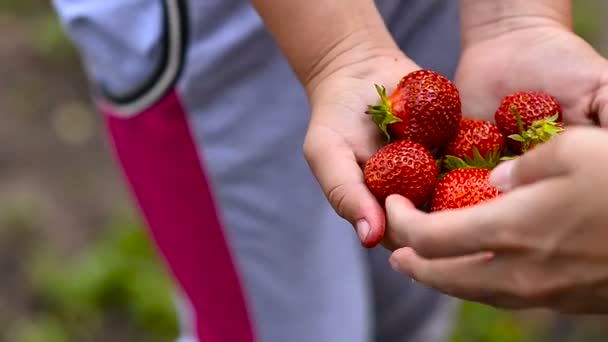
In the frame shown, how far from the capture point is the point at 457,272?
3.09 feet

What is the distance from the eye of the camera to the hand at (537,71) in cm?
116

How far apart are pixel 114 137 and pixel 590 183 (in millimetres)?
822

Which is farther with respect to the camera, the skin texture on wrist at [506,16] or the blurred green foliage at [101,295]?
the blurred green foliage at [101,295]

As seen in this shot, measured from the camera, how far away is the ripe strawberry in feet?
3.49

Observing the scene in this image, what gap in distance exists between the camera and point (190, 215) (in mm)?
1461

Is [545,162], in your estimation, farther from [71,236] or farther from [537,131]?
[71,236]

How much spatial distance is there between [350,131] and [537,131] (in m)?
0.21

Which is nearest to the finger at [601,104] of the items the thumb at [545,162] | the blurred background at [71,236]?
the thumb at [545,162]

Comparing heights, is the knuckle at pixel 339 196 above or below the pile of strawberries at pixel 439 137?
above

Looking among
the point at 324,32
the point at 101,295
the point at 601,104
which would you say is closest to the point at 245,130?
the point at 324,32

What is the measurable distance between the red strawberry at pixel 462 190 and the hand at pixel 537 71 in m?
0.15

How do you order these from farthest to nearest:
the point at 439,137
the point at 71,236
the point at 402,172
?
the point at 71,236 < the point at 439,137 < the point at 402,172

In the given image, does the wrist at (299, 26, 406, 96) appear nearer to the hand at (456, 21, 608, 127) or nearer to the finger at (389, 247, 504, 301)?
the hand at (456, 21, 608, 127)

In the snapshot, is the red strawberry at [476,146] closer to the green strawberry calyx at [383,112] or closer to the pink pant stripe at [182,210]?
the green strawberry calyx at [383,112]
